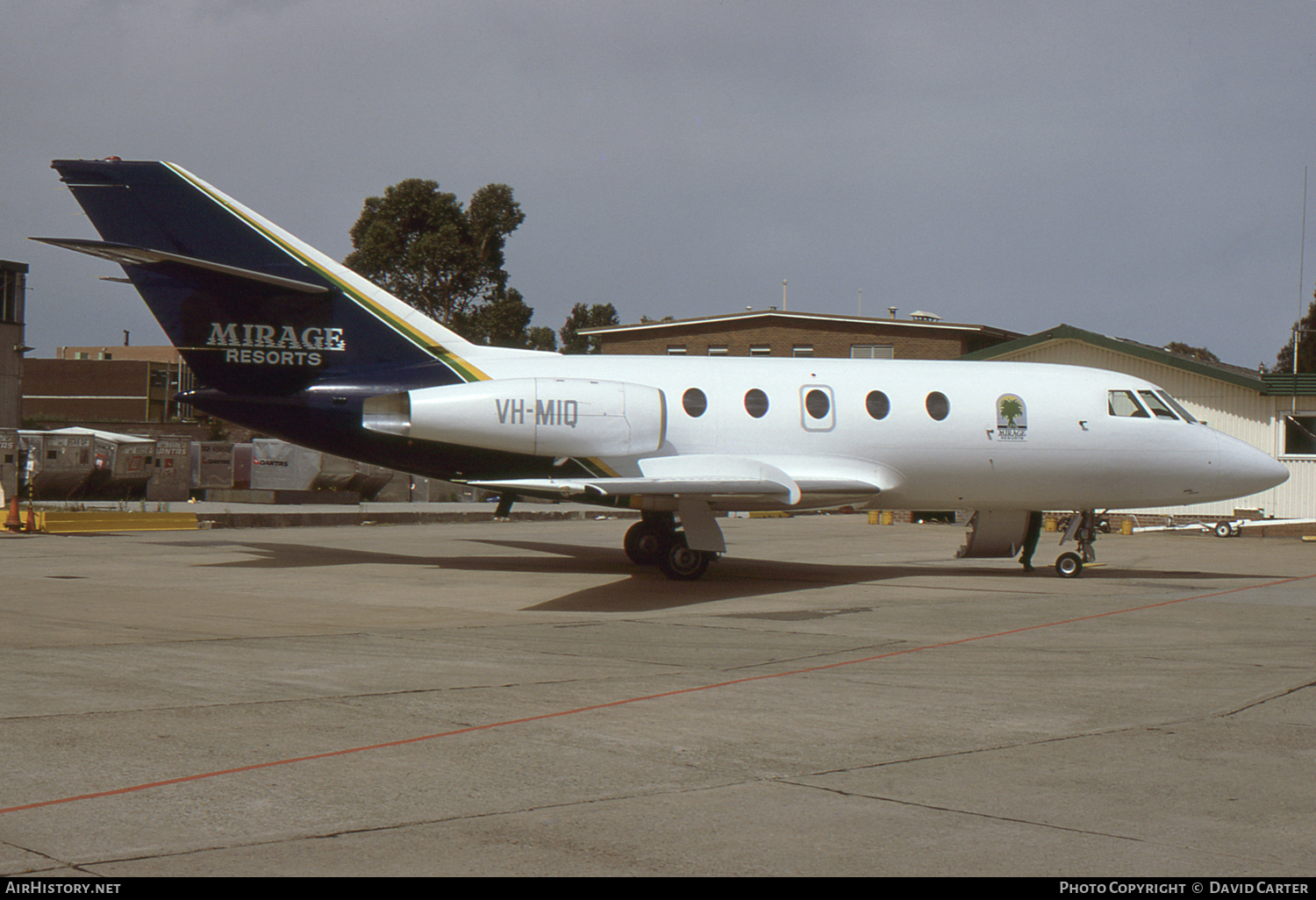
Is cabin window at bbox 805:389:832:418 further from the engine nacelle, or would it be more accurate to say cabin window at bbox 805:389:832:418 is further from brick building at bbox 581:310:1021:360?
brick building at bbox 581:310:1021:360

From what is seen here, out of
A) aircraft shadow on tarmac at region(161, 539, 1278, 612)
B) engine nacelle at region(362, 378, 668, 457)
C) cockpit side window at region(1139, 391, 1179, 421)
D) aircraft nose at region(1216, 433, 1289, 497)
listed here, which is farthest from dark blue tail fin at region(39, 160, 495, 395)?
aircraft nose at region(1216, 433, 1289, 497)

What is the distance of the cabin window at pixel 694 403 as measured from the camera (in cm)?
1712

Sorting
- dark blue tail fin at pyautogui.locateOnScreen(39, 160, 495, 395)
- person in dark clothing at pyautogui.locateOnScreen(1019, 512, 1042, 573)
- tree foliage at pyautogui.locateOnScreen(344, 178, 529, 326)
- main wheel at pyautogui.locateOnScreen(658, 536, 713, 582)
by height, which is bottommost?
main wheel at pyautogui.locateOnScreen(658, 536, 713, 582)

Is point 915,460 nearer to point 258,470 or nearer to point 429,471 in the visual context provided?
point 429,471

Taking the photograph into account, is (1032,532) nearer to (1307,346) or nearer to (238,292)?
(238,292)

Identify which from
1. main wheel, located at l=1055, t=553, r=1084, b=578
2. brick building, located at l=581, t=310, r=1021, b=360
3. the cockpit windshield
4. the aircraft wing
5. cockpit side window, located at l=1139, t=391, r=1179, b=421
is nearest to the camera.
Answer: the aircraft wing

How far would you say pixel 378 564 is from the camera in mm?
18562

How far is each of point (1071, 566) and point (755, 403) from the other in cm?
567

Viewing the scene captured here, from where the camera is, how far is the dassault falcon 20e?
16.5m

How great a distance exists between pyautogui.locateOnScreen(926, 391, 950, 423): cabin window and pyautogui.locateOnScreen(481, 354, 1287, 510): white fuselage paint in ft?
0.21

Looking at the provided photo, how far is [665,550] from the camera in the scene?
1698cm

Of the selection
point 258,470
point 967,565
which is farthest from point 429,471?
point 258,470

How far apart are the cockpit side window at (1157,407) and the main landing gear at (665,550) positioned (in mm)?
7412

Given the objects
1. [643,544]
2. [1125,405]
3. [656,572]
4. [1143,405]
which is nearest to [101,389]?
[643,544]
